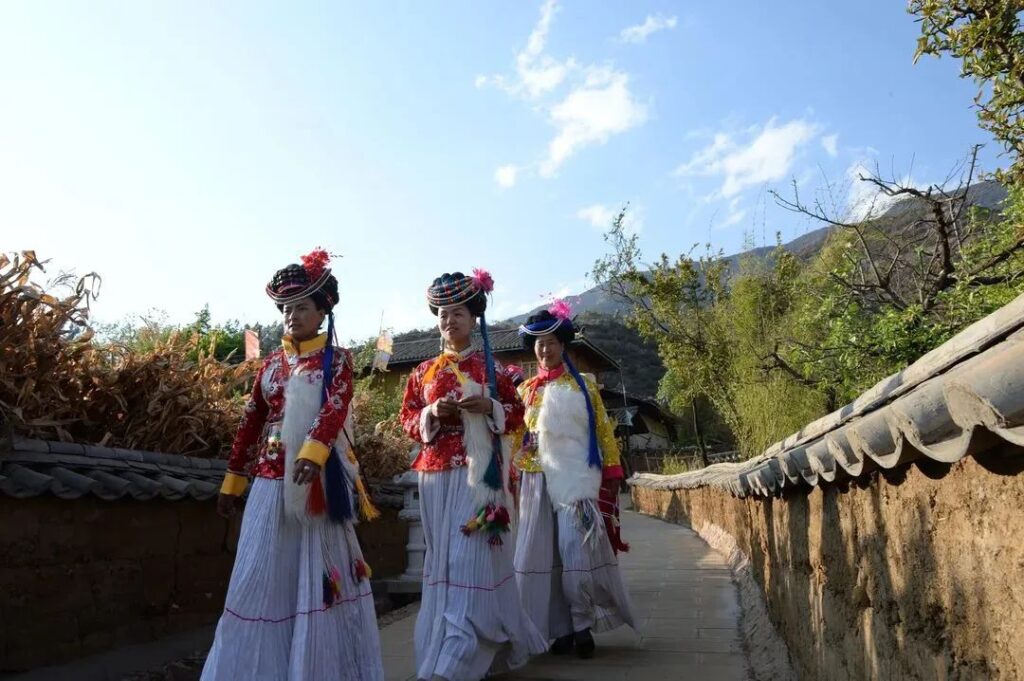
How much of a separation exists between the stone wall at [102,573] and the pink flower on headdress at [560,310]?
7.45ft

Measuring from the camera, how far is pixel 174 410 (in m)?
4.70

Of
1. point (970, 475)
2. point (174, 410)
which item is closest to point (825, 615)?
point (970, 475)

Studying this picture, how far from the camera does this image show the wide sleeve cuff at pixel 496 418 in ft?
13.0

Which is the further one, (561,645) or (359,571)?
(561,645)

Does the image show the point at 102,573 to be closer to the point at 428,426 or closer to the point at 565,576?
the point at 428,426

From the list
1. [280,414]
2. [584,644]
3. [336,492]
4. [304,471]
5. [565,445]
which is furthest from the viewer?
[565,445]

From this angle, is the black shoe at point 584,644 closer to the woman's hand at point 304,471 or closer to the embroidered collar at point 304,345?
the woman's hand at point 304,471

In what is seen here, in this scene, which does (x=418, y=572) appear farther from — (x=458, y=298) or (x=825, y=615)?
(x=825, y=615)

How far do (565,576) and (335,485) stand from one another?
68.3 inches

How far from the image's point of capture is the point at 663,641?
476 cm

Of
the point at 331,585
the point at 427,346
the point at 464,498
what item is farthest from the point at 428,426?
the point at 427,346

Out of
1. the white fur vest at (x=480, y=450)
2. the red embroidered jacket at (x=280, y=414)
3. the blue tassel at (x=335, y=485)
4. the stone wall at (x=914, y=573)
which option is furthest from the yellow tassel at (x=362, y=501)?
the stone wall at (x=914, y=573)

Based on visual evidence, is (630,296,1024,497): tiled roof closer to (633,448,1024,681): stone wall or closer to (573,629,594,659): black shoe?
(633,448,1024,681): stone wall

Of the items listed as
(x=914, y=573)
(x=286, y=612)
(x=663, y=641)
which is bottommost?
(x=663, y=641)
